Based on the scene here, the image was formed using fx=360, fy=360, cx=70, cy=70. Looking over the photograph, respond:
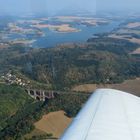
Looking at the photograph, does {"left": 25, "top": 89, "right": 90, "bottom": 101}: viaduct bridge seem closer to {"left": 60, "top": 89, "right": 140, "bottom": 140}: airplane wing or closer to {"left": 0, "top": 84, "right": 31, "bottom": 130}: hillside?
{"left": 0, "top": 84, "right": 31, "bottom": 130}: hillside

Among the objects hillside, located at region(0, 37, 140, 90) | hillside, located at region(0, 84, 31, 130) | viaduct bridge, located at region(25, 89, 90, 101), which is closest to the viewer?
hillside, located at region(0, 84, 31, 130)

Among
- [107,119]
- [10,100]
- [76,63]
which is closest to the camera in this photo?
[107,119]

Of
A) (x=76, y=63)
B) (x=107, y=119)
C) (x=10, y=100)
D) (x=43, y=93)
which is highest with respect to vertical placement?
(x=107, y=119)

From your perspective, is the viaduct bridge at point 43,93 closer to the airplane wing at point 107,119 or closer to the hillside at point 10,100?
the hillside at point 10,100

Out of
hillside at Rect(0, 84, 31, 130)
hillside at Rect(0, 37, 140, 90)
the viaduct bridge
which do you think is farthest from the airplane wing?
hillside at Rect(0, 37, 140, 90)

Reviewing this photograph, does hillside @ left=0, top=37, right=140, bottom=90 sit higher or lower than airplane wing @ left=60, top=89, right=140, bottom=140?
lower

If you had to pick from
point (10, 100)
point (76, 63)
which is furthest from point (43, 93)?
point (76, 63)

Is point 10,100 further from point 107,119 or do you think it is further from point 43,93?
point 107,119

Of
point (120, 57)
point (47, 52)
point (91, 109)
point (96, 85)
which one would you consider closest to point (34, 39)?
point (47, 52)
